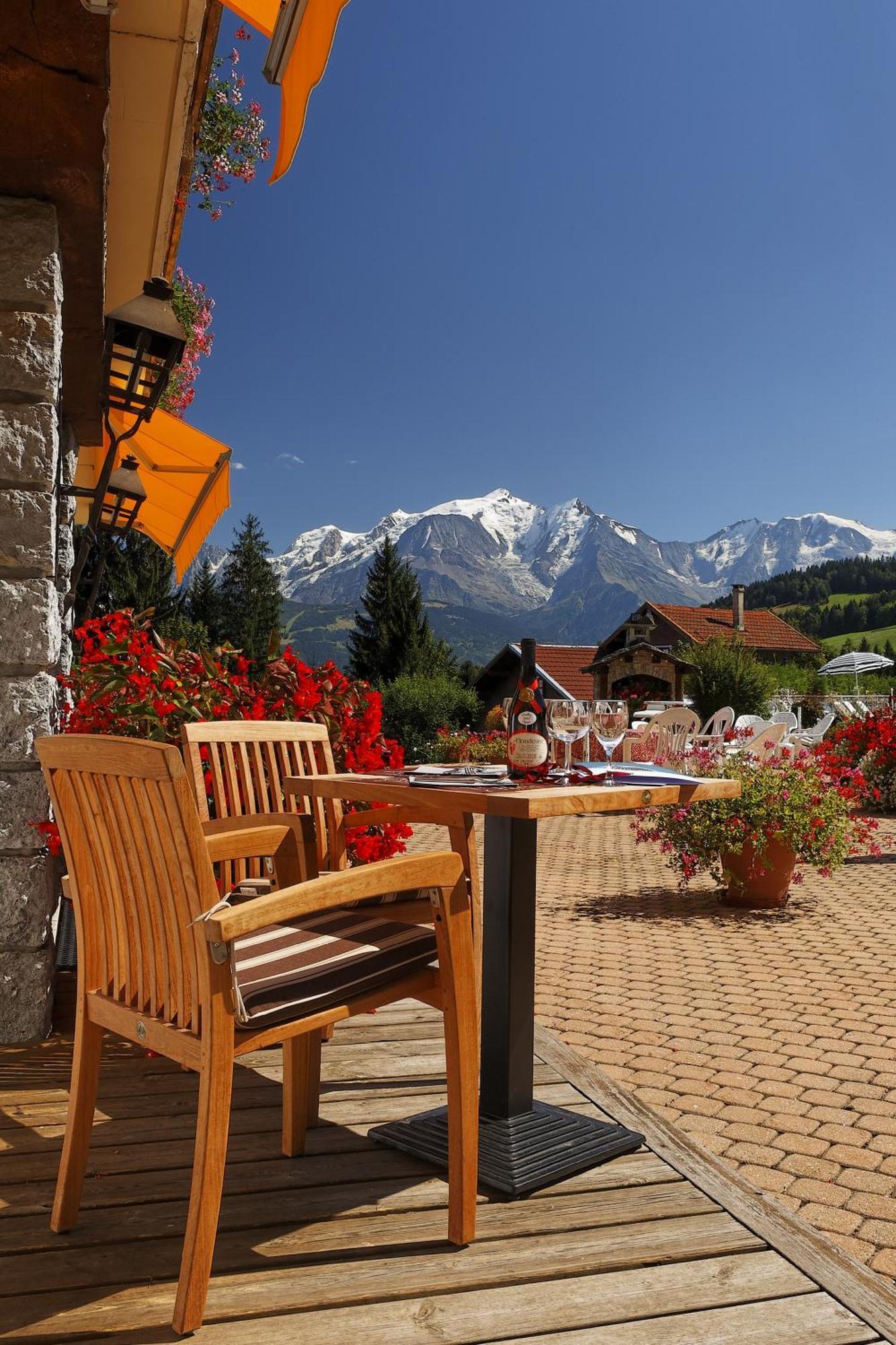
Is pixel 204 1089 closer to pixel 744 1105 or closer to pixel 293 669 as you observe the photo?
pixel 744 1105

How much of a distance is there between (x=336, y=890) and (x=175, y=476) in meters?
5.38

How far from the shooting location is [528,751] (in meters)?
2.30

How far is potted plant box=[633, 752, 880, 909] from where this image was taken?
6.00 meters

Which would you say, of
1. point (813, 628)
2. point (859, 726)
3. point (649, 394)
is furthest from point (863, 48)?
point (649, 394)

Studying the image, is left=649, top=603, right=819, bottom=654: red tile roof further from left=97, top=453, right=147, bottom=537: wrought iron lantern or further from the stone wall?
the stone wall

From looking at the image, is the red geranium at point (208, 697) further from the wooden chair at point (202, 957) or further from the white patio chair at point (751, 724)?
the white patio chair at point (751, 724)

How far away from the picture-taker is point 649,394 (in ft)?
572

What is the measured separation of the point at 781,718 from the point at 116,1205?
48.0ft

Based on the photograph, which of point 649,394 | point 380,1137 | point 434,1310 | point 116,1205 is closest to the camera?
point 434,1310

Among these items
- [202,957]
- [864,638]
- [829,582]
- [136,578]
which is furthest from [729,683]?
[829,582]

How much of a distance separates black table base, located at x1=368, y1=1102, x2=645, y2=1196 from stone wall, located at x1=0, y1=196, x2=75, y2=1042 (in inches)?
47.6

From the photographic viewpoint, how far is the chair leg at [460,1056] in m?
1.81

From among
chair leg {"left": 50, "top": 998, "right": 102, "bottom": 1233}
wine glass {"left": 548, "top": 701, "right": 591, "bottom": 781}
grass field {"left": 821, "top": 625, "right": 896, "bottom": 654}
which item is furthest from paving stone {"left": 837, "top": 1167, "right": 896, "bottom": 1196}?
grass field {"left": 821, "top": 625, "right": 896, "bottom": 654}

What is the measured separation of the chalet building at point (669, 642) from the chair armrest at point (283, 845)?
36522 millimetres
